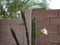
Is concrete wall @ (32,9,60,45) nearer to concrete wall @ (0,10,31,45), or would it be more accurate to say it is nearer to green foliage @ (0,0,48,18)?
concrete wall @ (0,10,31,45)

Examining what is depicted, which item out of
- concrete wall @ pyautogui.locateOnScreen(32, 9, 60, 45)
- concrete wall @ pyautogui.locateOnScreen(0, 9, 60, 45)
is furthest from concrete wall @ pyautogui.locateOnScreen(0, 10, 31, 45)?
concrete wall @ pyautogui.locateOnScreen(32, 9, 60, 45)

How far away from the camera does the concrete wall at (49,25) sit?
1.94 m

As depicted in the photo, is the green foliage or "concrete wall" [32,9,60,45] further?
the green foliage

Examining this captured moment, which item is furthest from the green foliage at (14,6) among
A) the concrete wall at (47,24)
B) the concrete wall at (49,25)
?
the concrete wall at (49,25)

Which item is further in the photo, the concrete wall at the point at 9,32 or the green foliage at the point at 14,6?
the green foliage at the point at 14,6

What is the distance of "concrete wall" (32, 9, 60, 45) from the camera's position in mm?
1938

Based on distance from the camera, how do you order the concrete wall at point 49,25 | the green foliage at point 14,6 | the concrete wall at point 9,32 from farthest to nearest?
the green foliage at point 14,6, the concrete wall at point 9,32, the concrete wall at point 49,25

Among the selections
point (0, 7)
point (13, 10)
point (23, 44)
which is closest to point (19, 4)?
point (13, 10)

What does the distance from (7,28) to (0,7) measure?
593 millimetres

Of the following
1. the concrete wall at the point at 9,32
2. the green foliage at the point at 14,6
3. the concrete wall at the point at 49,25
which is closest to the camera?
the concrete wall at the point at 49,25

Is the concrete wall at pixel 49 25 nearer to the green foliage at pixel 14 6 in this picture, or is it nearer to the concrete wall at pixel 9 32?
the concrete wall at pixel 9 32

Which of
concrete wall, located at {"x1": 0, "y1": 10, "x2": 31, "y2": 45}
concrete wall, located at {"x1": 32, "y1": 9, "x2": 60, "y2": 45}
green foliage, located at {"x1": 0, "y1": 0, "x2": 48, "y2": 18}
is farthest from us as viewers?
green foliage, located at {"x1": 0, "y1": 0, "x2": 48, "y2": 18}

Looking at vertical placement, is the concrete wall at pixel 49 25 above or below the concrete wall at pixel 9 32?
above

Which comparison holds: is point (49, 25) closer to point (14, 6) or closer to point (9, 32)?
point (9, 32)
